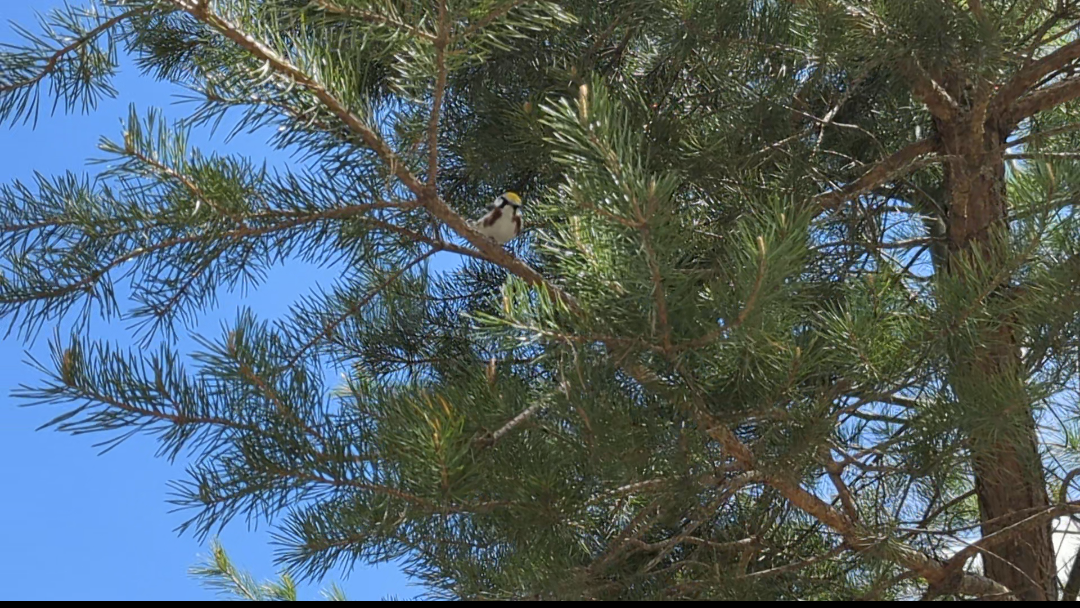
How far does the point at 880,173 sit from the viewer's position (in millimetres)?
1898

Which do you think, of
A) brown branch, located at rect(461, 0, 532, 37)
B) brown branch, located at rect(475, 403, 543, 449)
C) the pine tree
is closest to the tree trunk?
the pine tree

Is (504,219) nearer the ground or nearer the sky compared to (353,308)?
nearer the sky

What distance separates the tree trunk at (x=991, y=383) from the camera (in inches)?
57.7

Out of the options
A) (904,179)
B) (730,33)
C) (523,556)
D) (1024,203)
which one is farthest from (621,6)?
(523,556)

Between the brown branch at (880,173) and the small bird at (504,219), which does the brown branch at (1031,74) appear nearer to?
the brown branch at (880,173)

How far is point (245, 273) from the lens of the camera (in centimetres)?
161

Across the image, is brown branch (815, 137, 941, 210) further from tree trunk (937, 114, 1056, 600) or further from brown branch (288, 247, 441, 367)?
brown branch (288, 247, 441, 367)

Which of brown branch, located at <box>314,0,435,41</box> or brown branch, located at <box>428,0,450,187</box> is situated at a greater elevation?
brown branch, located at <box>314,0,435,41</box>

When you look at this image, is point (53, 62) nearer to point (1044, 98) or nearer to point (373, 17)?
point (373, 17)

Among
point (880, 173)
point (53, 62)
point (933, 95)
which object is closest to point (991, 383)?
point (880, 173)

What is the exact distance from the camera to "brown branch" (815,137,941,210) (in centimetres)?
186

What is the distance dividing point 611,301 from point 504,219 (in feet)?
2.32

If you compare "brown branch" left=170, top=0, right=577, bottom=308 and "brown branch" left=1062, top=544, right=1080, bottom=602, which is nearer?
"brown branch" left=170, top=0, right=577, bottom=308

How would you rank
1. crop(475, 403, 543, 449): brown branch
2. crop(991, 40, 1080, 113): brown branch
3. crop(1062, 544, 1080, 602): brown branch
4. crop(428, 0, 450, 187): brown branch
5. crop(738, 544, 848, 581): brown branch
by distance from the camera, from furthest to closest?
crop(991, 40, 1080, 113): brown branch < crop(1062, 544, 1080, 602): brown branch < crop(738, 544, 848, 581): brown branch < crop(475, 403, 543, 449): brown branch < crop(428, 0, 450, 187): brown branch
